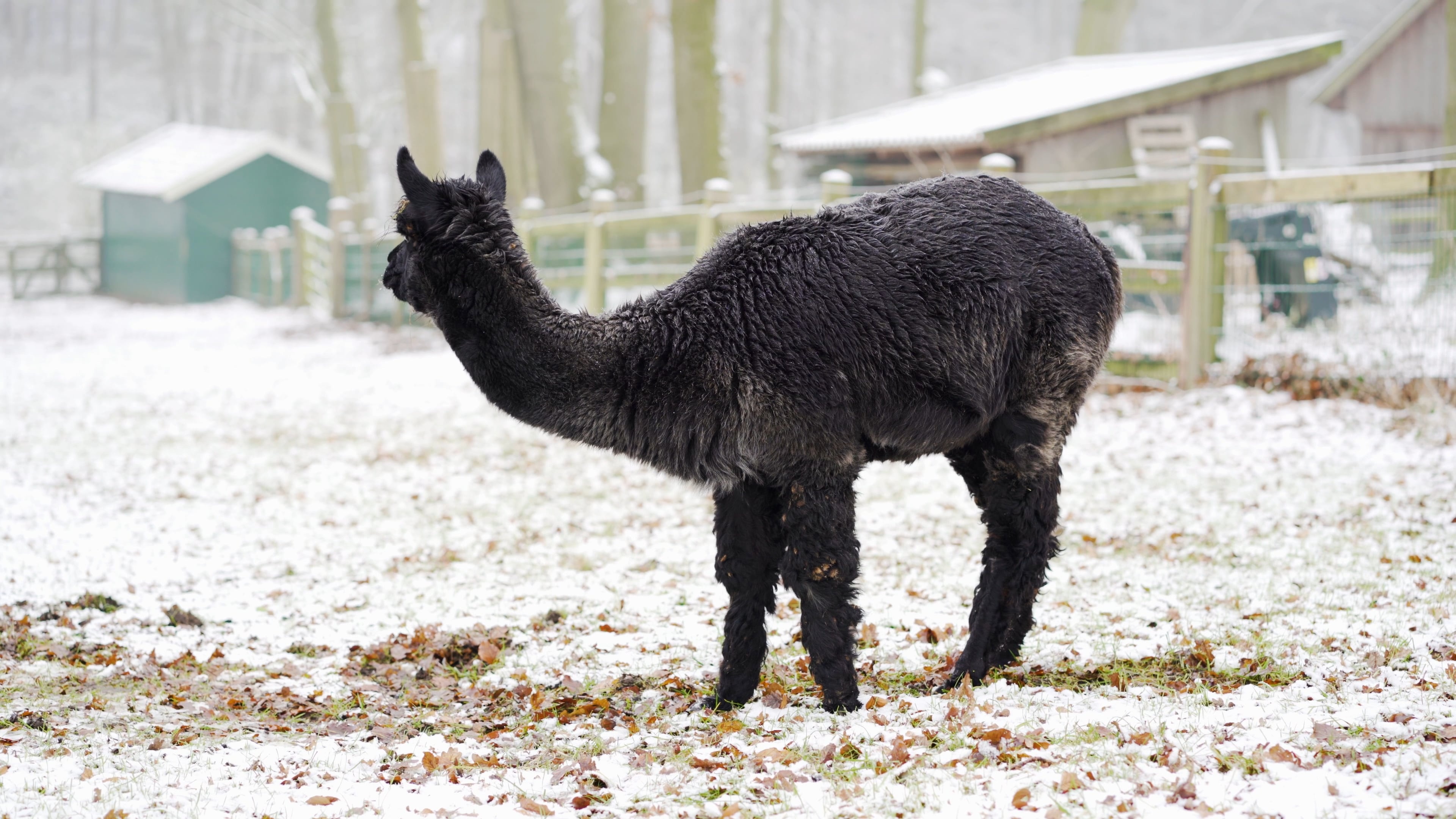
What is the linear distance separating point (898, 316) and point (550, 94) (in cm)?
1644

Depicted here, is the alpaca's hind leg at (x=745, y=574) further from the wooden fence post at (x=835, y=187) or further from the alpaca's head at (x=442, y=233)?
the wooden fence post at (x=835, y=187)

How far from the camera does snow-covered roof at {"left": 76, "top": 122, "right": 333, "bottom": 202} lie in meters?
28.5

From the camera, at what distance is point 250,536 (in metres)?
7.12

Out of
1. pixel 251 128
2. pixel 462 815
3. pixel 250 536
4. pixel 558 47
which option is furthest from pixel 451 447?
pixel 251 128

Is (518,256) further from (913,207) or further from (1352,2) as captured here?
(1352,2)

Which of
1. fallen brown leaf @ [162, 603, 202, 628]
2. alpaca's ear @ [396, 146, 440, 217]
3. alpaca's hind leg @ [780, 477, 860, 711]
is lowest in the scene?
fallen brown leaf @ [162, 603, 202, 628]

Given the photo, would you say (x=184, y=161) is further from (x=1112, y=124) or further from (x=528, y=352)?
(x=528, y=352)

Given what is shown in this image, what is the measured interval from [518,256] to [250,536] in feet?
13.4

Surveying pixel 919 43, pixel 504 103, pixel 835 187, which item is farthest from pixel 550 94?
pixel 919 43

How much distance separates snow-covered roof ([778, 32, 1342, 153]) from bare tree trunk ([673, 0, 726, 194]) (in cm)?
195

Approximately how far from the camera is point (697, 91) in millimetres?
17172

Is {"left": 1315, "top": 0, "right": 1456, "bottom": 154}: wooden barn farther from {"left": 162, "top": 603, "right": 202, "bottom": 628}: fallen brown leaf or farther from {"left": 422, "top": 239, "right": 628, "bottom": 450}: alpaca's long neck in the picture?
{"left": 162, "top": 603, "right": 202, "bottom": 628}: fallen brown leaf

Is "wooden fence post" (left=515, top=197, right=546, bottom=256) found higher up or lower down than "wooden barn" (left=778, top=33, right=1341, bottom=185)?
lower down

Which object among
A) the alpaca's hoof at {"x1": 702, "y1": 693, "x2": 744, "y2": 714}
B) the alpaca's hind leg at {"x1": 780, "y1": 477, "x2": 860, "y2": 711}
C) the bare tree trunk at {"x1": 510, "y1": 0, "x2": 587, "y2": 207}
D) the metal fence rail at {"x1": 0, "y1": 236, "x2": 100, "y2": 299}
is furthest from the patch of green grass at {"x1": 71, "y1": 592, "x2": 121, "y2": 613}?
the metal fence rail at {"x1": 0, "y1": 236, "x2": 100, "y2": 299}
